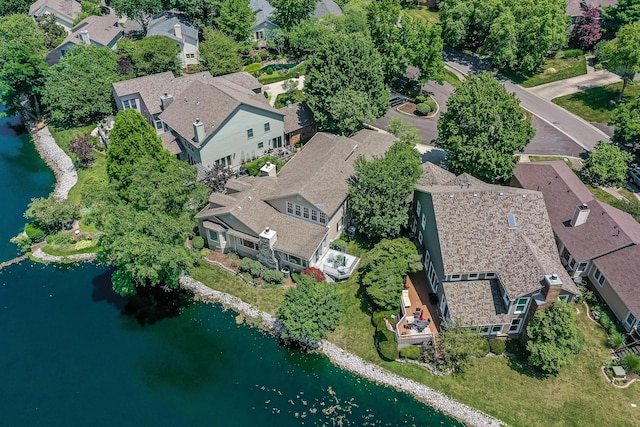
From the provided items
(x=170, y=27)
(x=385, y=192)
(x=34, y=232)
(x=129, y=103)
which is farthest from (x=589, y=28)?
(x=34, y=232)

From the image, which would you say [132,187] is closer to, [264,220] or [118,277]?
[118,277]

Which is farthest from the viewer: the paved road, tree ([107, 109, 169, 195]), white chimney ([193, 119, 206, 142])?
the paved road

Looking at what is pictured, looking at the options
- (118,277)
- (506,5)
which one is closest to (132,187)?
(118,277)

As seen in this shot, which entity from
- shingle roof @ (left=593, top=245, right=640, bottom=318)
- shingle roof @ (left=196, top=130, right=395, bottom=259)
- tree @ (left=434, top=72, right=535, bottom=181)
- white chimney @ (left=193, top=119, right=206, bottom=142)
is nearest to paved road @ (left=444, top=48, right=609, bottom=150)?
tree @ (left=434, top=72, right=535, bottom=181)

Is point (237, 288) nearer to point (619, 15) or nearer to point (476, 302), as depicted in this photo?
point (476, 302)

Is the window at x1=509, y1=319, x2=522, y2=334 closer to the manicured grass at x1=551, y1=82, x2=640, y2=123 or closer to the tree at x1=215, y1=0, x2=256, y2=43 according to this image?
the manicured grass at x1=551, y1=82, x2=640, y2=123
